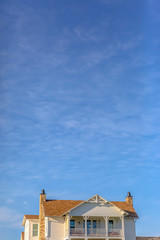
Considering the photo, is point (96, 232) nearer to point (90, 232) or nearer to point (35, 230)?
point (90, 232)

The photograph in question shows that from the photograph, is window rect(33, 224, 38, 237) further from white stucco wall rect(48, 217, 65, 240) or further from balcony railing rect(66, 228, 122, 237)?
balcony railing rect(66, 228, 122, 237)

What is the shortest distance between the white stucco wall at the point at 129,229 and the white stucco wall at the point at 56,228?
Answer: 25.1ft

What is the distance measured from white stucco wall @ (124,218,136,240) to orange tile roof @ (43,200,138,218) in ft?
2.62

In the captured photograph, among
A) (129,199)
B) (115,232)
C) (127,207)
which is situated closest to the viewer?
(115,232)

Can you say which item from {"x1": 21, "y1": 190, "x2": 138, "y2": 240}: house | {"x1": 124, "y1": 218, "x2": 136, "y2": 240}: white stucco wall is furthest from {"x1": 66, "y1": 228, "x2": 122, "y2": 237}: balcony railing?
{"x1": 124, "y1": 218, "x2": 136, "y2": 240}: white stucco wall

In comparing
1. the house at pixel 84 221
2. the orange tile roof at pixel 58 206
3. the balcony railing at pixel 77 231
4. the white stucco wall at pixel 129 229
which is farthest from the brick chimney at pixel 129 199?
the balcony railing at pixel 77 231

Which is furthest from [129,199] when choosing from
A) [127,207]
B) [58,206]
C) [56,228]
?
[56,228]

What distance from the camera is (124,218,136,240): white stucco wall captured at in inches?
1831

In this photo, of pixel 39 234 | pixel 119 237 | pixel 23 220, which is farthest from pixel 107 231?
pixel 23 220

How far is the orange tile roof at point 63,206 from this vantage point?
4556 cm

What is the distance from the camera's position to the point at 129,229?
46812 millimetres

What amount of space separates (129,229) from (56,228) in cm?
890

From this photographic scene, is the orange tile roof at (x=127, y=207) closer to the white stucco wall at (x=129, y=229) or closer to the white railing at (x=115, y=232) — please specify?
the white stucco wall at (x=129, y=229)

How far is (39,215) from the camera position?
48.2 metres
